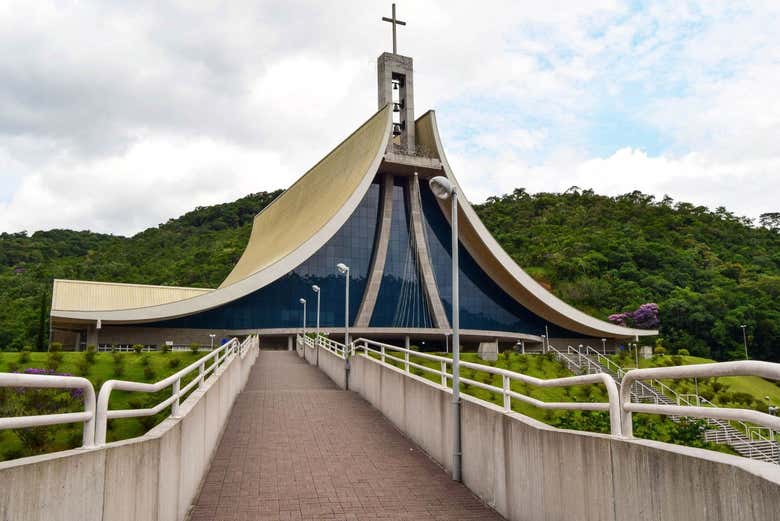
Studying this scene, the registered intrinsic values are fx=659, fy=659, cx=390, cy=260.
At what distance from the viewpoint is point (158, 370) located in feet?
55.5

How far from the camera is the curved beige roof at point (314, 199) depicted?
126 feet

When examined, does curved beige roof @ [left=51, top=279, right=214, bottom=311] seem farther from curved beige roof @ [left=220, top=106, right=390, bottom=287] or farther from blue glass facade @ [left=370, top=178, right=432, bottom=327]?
blue glass facade @ [left=370, top=178, right=432, bottom=327]

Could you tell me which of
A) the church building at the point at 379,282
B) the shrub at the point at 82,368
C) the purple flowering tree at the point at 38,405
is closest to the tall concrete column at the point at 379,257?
the church building at the point at 379,282

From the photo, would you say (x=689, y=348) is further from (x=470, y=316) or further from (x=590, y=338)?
(x=470, y=316)

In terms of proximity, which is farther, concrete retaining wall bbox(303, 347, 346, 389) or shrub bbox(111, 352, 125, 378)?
shrub bbox(111, 352, 125, 378)

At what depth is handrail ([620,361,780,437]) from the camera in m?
2.85

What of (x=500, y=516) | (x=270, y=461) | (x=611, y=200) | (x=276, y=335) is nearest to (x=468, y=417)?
(x=500, y=516)

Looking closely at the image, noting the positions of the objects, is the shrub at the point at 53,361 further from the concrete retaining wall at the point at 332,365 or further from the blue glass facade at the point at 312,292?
the blue glass facade at the point at 312,292

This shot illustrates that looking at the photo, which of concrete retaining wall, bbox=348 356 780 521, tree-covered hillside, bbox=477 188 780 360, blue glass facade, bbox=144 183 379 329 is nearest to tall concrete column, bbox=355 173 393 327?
blue glass facade, bbox=144 183 379 329

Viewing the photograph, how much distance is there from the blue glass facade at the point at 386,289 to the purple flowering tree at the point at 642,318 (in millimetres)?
11283

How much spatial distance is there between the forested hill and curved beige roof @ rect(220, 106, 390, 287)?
40.5 ft

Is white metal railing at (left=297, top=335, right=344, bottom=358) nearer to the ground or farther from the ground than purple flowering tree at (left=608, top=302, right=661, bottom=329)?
nearer to the ground

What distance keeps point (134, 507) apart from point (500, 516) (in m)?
3.20

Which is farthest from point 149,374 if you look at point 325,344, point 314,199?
point 314,199
